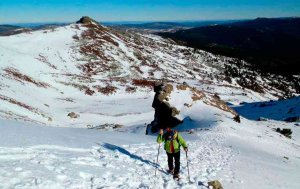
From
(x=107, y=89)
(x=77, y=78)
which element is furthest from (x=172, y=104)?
(x=77, y=78)

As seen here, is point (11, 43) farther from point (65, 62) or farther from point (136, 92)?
point (136, 92)

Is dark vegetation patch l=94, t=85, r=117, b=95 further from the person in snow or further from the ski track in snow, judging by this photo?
the person in snow

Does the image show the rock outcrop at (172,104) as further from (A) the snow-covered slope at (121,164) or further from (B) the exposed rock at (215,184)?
(B) the exposed rock at (215,184)

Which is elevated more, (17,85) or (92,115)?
(17,85)

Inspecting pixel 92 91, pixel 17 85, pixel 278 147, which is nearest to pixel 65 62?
pixel 92 91

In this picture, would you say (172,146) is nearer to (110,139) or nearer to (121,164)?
(121,164)

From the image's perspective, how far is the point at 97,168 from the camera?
601 inches

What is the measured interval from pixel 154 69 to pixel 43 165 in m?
108

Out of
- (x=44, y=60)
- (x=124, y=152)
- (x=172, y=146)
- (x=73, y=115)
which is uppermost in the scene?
(x=172, y=146)

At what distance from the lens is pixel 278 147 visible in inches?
1195

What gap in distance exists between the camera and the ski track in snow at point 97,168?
12.6 m

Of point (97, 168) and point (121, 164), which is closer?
point (97, 168)

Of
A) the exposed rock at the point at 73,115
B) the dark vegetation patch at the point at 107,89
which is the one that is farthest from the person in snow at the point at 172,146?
the dark vegetation patch at the point at 107,89

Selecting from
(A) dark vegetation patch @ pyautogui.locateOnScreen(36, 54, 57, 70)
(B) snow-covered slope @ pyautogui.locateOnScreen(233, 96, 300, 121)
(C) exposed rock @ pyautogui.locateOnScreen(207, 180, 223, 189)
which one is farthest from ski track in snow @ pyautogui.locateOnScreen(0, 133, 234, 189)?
(A) dark vegetation patch @ pyautogui.locateOnScreen(36, 54, 57, 70)
